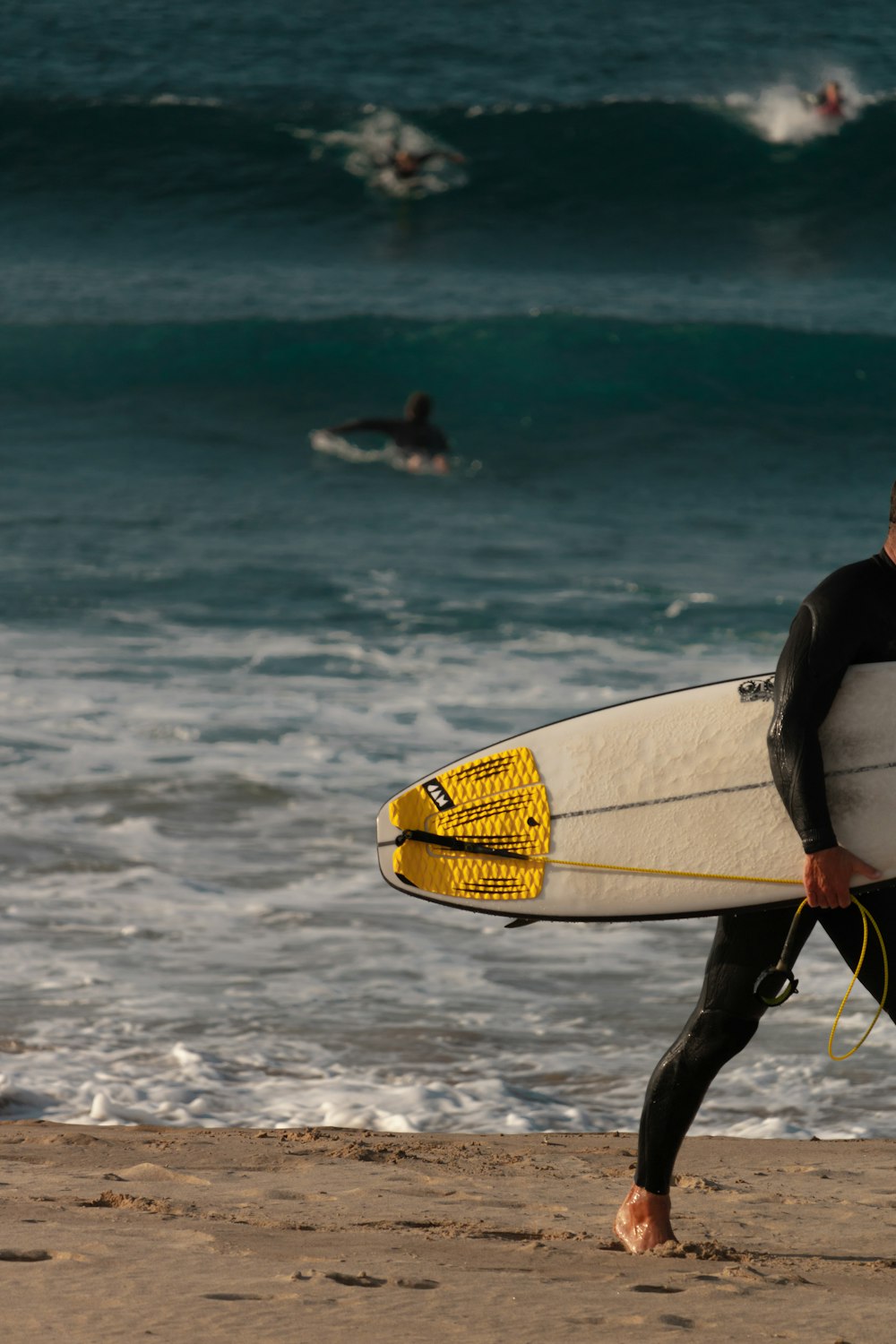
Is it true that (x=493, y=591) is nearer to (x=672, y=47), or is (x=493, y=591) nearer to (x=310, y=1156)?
(x=310, y=1156)

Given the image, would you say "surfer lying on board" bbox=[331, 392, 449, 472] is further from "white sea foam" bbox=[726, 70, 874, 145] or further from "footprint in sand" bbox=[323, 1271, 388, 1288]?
"footprint in sand" bbox=[323, 1271, 388, 1288]

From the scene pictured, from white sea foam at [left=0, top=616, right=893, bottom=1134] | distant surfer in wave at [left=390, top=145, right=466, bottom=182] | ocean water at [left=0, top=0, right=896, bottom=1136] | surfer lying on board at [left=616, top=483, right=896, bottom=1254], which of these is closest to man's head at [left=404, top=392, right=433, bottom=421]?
ocean water at [left=0, top=0, right=896, bottom=1136]

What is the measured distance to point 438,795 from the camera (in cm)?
333

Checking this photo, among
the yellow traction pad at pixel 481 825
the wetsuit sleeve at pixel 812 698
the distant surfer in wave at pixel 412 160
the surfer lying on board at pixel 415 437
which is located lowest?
the surfer lying on board at pixel 415 437

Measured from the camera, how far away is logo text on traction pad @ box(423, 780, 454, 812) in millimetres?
3311

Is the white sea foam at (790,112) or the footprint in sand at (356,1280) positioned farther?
the white sea foam at (790,112)

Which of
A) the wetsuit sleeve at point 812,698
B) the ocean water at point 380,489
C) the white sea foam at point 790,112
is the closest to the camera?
the wetsuit sleeve at point 812,698

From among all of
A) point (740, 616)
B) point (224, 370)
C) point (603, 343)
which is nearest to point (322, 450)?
point (224, 370)

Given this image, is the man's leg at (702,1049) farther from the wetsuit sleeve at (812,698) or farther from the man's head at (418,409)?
the man's head at (418,409)

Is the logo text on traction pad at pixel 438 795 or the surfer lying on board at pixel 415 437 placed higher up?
the logo text on traction pad at pixel 438 795

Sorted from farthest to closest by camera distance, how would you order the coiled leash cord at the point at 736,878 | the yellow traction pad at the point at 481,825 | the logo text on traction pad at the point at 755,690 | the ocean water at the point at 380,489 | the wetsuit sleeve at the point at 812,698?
the ocean water at the point at 380,489, the yellow traction pad at the point at 481,825, the logo text on traction pad at the point at 755,690, the coiled leash cord at the point at 736,878, the wetsuit sleeve at the point at 812,698

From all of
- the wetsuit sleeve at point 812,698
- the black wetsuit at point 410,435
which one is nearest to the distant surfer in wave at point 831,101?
the black wetsuit at point 410,435

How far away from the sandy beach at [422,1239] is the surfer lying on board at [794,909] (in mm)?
196

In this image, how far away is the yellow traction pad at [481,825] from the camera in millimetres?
3203
